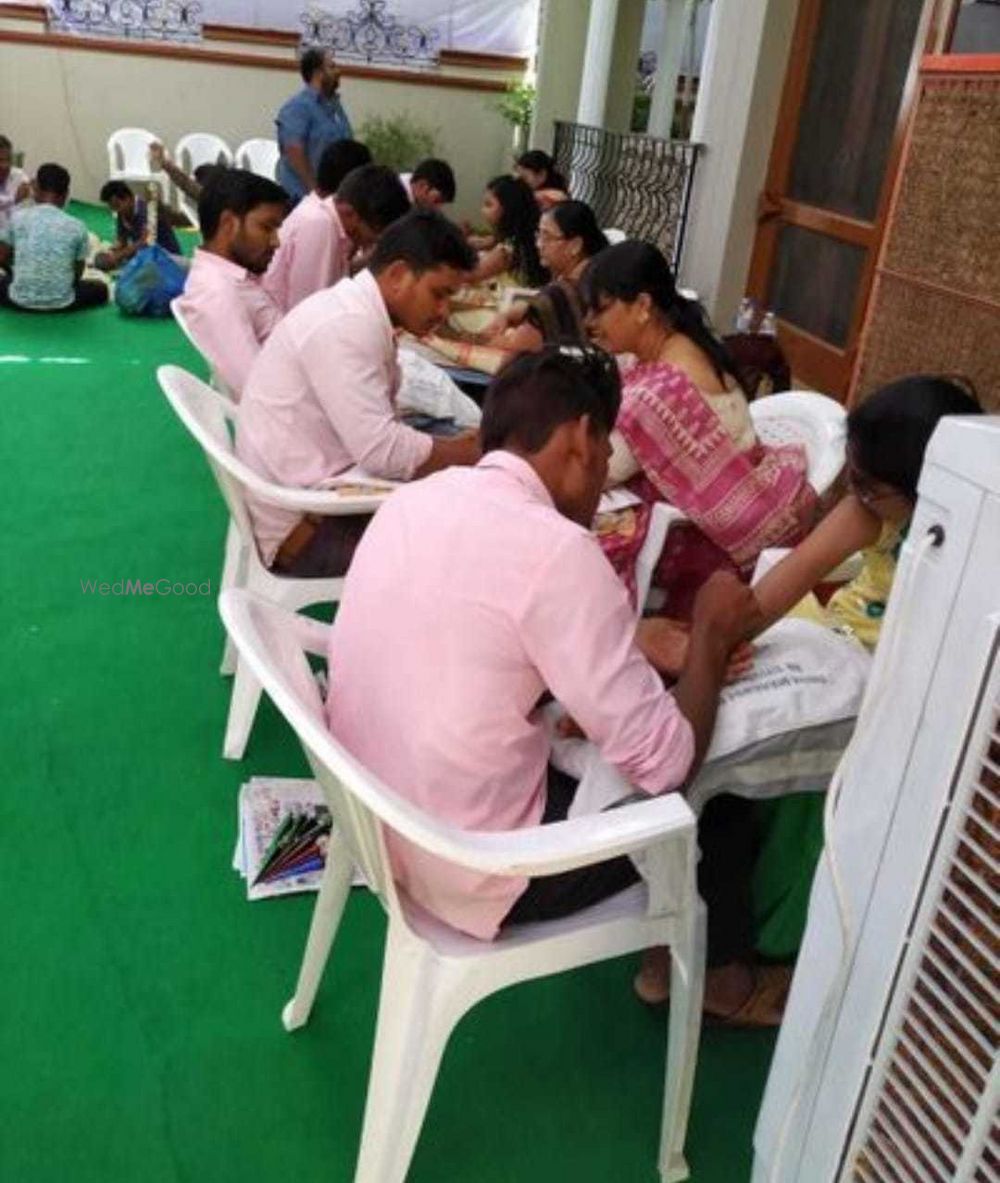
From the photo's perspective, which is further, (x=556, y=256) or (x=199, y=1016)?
(x=556, y=256)

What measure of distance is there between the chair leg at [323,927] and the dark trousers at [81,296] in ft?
16.4

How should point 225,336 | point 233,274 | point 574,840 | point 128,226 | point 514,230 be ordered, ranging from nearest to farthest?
point 574,840
point 225,336
point 233,274
point 514,230
point 128,226

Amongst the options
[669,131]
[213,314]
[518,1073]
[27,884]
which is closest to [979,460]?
[518,1073]

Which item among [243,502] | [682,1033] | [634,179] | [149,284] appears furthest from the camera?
[149,284]

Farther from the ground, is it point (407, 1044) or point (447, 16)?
point (447, 16)

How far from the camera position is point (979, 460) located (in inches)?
30.9

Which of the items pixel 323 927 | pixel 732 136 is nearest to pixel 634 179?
pixel 732 136

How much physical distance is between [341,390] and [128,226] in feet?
17.4

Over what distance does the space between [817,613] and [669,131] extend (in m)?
5.30

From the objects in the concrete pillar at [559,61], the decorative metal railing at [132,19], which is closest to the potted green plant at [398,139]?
the decorative metal railing at [132,19]

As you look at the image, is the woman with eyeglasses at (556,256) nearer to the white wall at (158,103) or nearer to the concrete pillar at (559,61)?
the concrete pillar at (559,61)

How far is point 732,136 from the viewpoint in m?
4.05

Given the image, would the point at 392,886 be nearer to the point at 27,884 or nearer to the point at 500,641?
the point at 500,641

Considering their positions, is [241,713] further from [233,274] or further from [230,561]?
[233,274]
